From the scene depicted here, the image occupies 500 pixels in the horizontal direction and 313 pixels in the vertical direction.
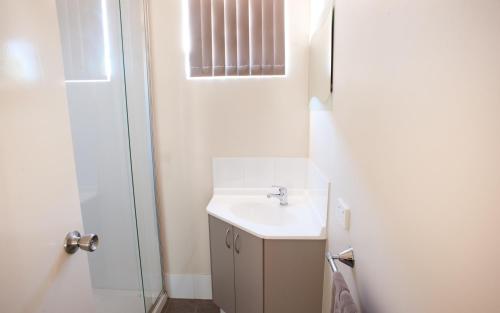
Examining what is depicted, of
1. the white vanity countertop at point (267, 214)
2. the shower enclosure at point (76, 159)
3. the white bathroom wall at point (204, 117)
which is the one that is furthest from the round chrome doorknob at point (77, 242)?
the white bathroom wall at point (204, 117)

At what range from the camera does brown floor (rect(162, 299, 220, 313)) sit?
6.45 ft

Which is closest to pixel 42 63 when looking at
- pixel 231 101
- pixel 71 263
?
pixel 71 263

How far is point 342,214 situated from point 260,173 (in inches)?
37.7

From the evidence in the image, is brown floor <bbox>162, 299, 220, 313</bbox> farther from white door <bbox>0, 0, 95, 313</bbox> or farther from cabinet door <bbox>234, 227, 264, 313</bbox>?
white door <bbox>0, 0, 95, 313</bbox>

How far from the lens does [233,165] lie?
1.97 m

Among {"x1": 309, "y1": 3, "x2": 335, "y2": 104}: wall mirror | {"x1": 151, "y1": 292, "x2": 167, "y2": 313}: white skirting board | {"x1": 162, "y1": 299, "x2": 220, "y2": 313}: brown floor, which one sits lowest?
{"x1": 162, "y1": 299, "x2": 220, "y2": 313}: brown floor

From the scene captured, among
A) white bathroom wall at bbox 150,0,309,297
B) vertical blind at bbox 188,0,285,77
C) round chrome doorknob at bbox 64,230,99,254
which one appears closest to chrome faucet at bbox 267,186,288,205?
white bathroom wall at bbox 150,0,309,297

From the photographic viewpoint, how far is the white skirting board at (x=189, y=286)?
82.2 inches

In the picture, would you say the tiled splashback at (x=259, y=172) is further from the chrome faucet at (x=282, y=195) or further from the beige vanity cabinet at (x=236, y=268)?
the beige vanity cabinet at (x=236, y=268)

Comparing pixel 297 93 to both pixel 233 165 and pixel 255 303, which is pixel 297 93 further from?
pixel 255 303

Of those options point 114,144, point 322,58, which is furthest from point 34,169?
point 322,58

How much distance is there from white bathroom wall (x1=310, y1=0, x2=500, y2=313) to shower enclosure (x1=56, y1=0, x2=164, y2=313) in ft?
4.18

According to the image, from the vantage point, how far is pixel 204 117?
1.92 metres

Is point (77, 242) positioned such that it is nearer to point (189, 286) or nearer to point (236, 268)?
point (236, 268)
